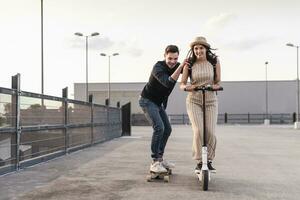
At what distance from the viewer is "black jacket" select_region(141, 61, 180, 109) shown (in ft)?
22.5

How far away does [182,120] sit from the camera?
65.2 m

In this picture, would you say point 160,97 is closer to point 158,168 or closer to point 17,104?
point 158,168

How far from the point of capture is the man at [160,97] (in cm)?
688

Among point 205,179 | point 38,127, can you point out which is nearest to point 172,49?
point 205,179

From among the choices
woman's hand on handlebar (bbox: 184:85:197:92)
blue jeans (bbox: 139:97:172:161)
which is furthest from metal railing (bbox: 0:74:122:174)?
woman's hand on handlebar (bbox: 184:85:197:92)

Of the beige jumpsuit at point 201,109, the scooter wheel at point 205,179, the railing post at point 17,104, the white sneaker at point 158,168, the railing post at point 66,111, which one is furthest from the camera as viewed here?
the railing post at point 66,111

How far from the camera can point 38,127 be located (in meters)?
9.38

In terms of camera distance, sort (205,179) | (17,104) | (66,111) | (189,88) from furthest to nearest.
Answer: (66,111), (17,104), (189,88), (205,179)

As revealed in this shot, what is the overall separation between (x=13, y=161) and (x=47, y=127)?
2.06m

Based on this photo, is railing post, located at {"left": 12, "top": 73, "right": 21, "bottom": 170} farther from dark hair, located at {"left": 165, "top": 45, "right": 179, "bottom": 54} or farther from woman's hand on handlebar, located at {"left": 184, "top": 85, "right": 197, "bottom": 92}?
woman's hand on handlebar, located at {"left": 184, "top": 85, "right": 197, "bottom": 92}

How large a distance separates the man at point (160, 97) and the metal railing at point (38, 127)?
219 cm

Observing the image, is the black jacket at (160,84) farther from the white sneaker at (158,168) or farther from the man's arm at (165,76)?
the white sneaker at (158,168)

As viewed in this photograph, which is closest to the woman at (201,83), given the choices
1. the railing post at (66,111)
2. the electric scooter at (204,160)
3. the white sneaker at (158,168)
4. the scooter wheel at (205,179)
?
the electric scooter at (204,160)

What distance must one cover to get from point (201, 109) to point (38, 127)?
3.80m
